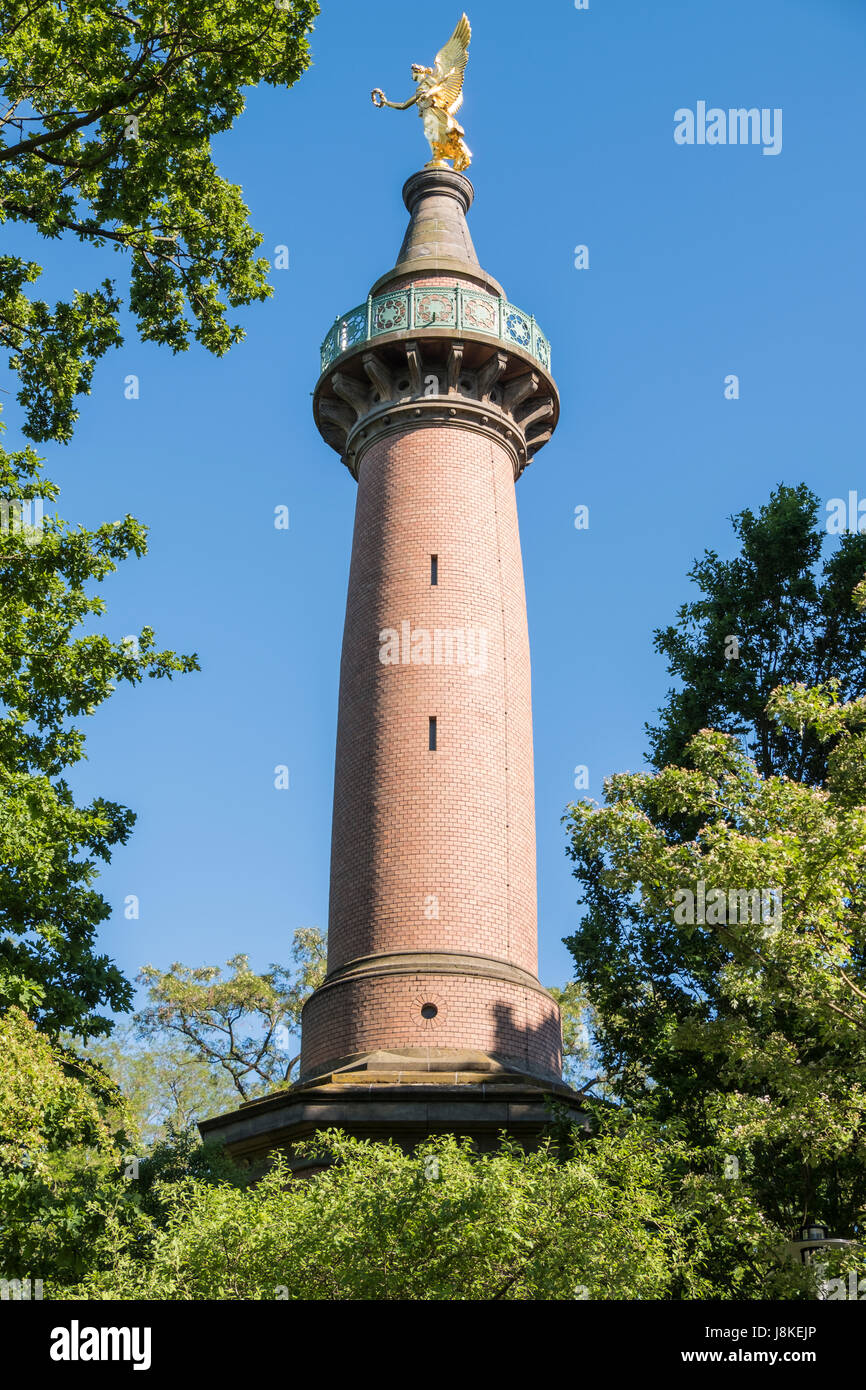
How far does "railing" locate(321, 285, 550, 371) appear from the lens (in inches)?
998

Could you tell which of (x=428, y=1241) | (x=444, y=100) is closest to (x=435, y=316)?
(x=444, y=100)

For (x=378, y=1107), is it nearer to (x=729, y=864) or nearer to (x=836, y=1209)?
(x=836, y=1209)

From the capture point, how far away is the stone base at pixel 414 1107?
18.4 meters

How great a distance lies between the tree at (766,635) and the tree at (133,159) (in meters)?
10.4

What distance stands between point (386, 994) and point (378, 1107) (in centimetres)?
209

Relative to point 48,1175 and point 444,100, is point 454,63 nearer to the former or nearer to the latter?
point 444,100

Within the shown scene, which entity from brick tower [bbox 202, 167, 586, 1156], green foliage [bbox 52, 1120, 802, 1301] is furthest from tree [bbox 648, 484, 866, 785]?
green foliage [bbox 52, 1120, 802, 1301]

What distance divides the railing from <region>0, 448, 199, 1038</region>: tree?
1059cm

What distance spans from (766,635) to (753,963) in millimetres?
10615

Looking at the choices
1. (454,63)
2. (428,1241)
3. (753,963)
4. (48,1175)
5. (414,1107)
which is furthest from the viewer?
(454,63)

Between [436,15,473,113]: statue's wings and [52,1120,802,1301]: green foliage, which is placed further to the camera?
[436,15,473,113]: statue's wings

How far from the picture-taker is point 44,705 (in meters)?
16.6

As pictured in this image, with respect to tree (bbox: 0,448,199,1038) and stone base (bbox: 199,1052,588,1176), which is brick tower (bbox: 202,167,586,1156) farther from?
tree (bbox: 0,448,199,1038)

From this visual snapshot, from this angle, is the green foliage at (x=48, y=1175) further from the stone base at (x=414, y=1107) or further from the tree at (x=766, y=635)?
the tree at (x=766, y=635)
